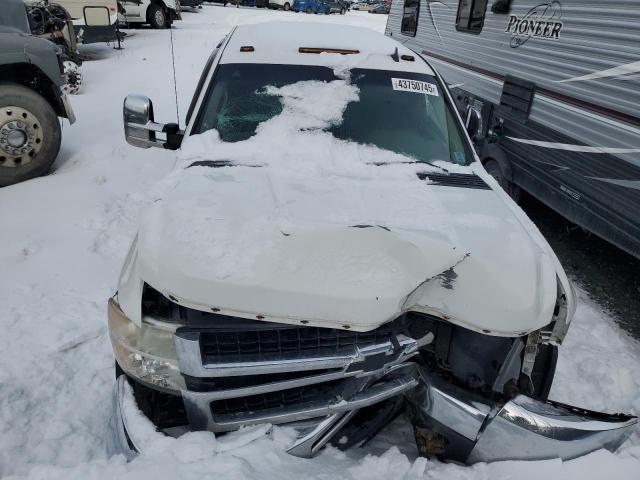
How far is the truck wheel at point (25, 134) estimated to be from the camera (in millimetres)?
5570

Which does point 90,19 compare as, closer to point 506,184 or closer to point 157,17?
point 157,17

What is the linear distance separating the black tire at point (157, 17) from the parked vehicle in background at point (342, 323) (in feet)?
61.0

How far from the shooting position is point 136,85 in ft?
34.6

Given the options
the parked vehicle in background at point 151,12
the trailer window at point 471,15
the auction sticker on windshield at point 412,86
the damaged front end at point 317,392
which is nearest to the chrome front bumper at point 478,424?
the damaged front end at point 317,392

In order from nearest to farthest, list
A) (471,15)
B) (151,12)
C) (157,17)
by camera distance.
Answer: (471,15)
(151,12)
(157,17)

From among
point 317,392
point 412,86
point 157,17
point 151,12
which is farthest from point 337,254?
point 157,17

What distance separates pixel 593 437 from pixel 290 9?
36.4m

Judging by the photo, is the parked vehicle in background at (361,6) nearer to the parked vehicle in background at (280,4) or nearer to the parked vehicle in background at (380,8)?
the parked vehicle in background at (380,8)

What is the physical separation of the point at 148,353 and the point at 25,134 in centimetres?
477

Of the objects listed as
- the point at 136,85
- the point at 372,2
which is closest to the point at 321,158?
the point at 136,85

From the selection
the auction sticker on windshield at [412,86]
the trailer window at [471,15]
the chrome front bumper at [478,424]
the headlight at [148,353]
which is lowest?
the chrome front bumper at [478,424]

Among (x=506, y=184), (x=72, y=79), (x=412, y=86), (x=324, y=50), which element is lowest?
(x=506, y=184)

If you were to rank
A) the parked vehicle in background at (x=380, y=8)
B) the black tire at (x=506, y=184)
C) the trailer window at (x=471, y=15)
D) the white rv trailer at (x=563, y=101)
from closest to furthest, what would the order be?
the white rv trailer at (x=563, y=101)
the black tire at (x=506, y=184)
the trailer window at (x=471, y=15)
the parked vehicle in background at (x=380, y=8)

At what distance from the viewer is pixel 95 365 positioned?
3188 mm
